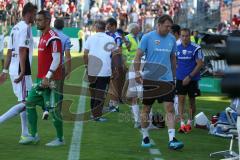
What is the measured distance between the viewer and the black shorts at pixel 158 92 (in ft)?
29.7

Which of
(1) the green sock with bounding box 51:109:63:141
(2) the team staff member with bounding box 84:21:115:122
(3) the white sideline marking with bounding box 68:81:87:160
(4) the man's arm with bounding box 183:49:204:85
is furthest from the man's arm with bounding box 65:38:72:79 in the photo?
(4) the man's arm with bounding box 183:49:204:85

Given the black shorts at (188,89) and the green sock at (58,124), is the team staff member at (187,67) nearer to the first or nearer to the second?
the black shorts at (188,89)

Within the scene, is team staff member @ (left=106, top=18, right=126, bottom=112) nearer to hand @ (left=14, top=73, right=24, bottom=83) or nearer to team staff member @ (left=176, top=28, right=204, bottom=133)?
team staff member @ (left=176, top=28, right=204, bottom=133)

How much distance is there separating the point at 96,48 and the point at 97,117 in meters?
1.38

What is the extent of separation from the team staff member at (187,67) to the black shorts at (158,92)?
6.21 feet

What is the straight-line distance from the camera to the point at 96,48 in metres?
12.2

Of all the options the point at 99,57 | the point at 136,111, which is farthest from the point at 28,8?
the point at 99,57

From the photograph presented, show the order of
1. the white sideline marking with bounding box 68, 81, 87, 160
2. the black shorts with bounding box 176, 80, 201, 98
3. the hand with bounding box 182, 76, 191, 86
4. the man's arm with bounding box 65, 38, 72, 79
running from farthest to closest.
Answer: the black shorts with bounding box 176, 80, 201, 98, the hand with bounding box 182, 76, 191, 86, the man's arm with bounding box 65, 38, 72, 79, the white sideline marking with bounding box 68, 81, 87, 160

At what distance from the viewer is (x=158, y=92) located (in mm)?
9328

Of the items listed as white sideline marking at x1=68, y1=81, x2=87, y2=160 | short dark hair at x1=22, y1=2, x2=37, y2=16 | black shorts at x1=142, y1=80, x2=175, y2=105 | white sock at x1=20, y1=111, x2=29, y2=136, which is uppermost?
short dark hair at x1=22, y1=2, x2=37, y2=16

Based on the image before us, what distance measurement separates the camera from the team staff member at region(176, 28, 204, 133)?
1116 cm

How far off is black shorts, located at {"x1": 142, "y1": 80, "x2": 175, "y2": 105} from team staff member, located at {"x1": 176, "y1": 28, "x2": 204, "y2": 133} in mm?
1892

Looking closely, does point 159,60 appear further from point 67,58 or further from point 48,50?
point 67,58

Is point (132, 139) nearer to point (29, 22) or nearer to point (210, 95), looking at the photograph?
point (29, 22)
